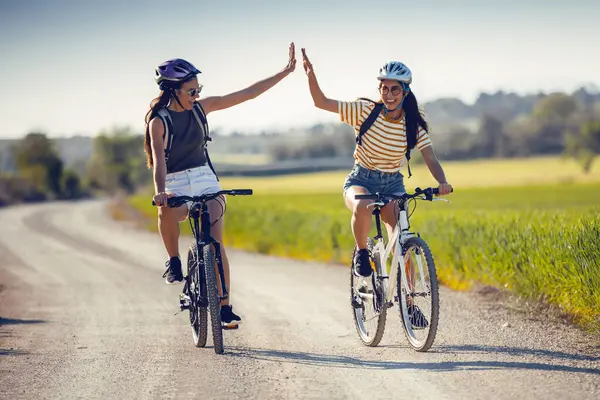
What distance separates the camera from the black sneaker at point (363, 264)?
305 inches

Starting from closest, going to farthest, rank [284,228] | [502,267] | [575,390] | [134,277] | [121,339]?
1. [575,390]
2. [121,339]
3. [502,267]
4. [134,277]
5. [284,228]

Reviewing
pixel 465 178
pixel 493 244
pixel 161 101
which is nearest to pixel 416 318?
pixel 161 101

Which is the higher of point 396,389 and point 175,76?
point 175,76

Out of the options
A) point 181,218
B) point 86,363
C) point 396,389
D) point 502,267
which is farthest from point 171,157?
point 502,267

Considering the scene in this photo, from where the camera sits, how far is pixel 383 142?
297 inches

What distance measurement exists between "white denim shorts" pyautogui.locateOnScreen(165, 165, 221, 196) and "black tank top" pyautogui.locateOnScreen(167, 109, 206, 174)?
0.04 metres

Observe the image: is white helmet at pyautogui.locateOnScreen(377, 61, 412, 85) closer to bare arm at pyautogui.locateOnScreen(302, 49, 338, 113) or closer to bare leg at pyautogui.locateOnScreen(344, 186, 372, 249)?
bare arm at pyautogui.locateOnScreen(302, 49, 338, 113)

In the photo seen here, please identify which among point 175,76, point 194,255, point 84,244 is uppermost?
point 175,76

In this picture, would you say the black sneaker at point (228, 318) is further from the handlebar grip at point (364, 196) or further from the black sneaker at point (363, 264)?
the handlebar grip at point (364, 196)

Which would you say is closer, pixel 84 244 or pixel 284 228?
pixel 284 228

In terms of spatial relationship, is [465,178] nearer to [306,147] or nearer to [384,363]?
[306,147]

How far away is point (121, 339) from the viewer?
8.67 meters

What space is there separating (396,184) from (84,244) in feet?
61.1

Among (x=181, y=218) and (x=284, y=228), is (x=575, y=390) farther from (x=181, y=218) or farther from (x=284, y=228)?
(x=284, y=228)
